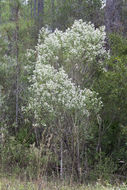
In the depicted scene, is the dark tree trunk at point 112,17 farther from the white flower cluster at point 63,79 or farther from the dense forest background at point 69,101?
the white flower cluster at point 63,79

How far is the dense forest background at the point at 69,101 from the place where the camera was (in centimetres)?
747

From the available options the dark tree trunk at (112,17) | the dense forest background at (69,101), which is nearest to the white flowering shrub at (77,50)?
the dense forest background at (69,101)

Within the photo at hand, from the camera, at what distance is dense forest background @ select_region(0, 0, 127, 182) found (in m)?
7.47

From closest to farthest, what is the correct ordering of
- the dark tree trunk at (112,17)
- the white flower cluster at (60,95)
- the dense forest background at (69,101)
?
the white flower cluster at (60,95) → the dense forest background at (69,101) → the dark tree trunk at (112,17)

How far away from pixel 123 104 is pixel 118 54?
1.60 metres

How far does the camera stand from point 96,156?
8359mm

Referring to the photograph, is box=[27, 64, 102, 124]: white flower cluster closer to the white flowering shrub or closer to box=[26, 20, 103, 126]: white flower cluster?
box=[26, 20, 103, 126]: white flower cluster

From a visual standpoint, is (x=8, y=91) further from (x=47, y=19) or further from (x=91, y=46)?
(x=47, y=19)

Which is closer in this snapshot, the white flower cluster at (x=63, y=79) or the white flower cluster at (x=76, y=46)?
the white flower cluster at (x=63, y=79)

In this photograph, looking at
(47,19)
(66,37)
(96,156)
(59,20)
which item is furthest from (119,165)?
(47,19)

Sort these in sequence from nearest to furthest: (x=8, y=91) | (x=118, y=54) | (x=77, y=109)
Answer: (x=77, y=109), (x=118, y=54), (x=8, y=91)

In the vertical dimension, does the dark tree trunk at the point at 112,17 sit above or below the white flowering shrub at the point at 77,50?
above

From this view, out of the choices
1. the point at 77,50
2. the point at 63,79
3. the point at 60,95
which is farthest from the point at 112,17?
the point at 60,95

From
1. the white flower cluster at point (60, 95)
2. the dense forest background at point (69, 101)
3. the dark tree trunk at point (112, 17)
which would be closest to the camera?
the white flower cluster at point (60, 95)
